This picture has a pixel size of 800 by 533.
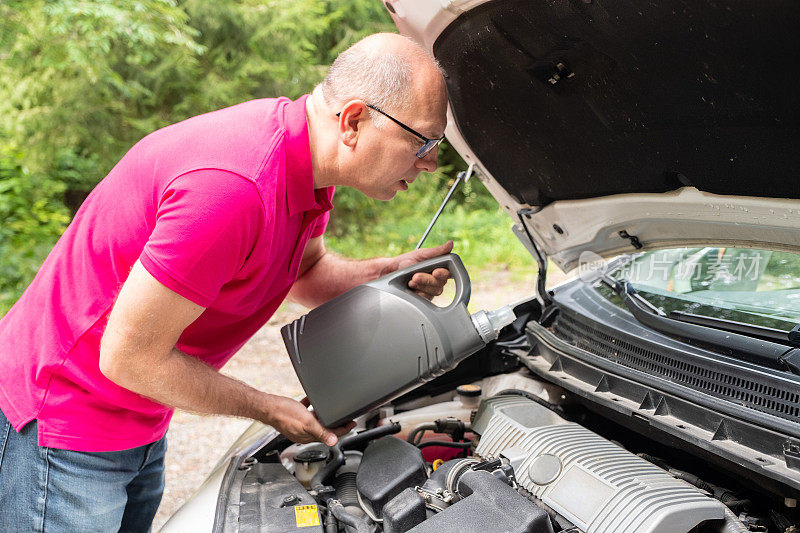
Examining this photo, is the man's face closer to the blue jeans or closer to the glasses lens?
the glasses lens

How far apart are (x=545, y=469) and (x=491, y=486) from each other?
0.20 meters

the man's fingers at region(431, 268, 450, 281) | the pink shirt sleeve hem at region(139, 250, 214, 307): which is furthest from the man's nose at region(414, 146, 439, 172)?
the pink shirt sleeve hem at region(139, 250, 214, 307)

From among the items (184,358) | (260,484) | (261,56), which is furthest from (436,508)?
(261,56)

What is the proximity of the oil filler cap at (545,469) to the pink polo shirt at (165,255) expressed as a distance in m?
0.78

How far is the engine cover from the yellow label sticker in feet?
1.51

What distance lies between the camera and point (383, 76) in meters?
1.51

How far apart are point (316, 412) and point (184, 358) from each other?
385mm

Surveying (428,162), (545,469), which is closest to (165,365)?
(428,162)

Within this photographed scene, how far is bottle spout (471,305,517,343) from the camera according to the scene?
5.39 feet

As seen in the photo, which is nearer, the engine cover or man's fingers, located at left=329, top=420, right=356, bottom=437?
the engine cover

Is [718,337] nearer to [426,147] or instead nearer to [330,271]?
[426,147]

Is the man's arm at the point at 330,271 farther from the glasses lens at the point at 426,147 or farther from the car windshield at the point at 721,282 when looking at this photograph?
the car windshield at the point at 721,282

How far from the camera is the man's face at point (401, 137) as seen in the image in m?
1.52

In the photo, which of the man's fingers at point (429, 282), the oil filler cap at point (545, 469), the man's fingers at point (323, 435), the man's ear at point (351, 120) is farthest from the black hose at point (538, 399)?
the man's ear at point (351, 120)
